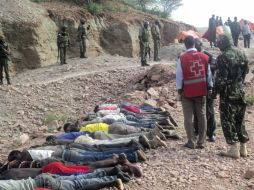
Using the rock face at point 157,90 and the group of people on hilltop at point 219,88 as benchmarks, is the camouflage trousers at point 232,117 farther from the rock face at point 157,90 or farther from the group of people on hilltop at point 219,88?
the rock face at point 157,90

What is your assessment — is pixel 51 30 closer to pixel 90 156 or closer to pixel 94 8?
pixel 94 8

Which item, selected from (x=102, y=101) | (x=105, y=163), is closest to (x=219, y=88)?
(x=105, y=163)

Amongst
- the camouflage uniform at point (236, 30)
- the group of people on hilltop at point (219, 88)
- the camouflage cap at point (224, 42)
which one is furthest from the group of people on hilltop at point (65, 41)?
the camouflage cap at point (224, 42)

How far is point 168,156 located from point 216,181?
95 centimetres

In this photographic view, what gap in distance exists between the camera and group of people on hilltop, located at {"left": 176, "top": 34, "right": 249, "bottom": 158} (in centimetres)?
563

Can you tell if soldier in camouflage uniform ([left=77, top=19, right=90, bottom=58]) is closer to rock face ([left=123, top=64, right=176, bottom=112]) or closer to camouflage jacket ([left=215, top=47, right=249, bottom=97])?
rock face ([left=123, top=64, right=176, bottom=112])

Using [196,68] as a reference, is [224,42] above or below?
above

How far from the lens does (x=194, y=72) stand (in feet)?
19.1

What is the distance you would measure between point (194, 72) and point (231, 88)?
53 cm

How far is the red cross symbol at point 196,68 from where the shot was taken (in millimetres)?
5797

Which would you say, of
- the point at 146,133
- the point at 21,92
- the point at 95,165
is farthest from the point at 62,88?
the point at 95,165

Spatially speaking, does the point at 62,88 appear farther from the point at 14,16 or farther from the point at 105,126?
the point at 105,126

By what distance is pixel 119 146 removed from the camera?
5793 millimetres

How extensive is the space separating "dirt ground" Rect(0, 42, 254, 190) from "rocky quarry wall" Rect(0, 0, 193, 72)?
3.92ft
